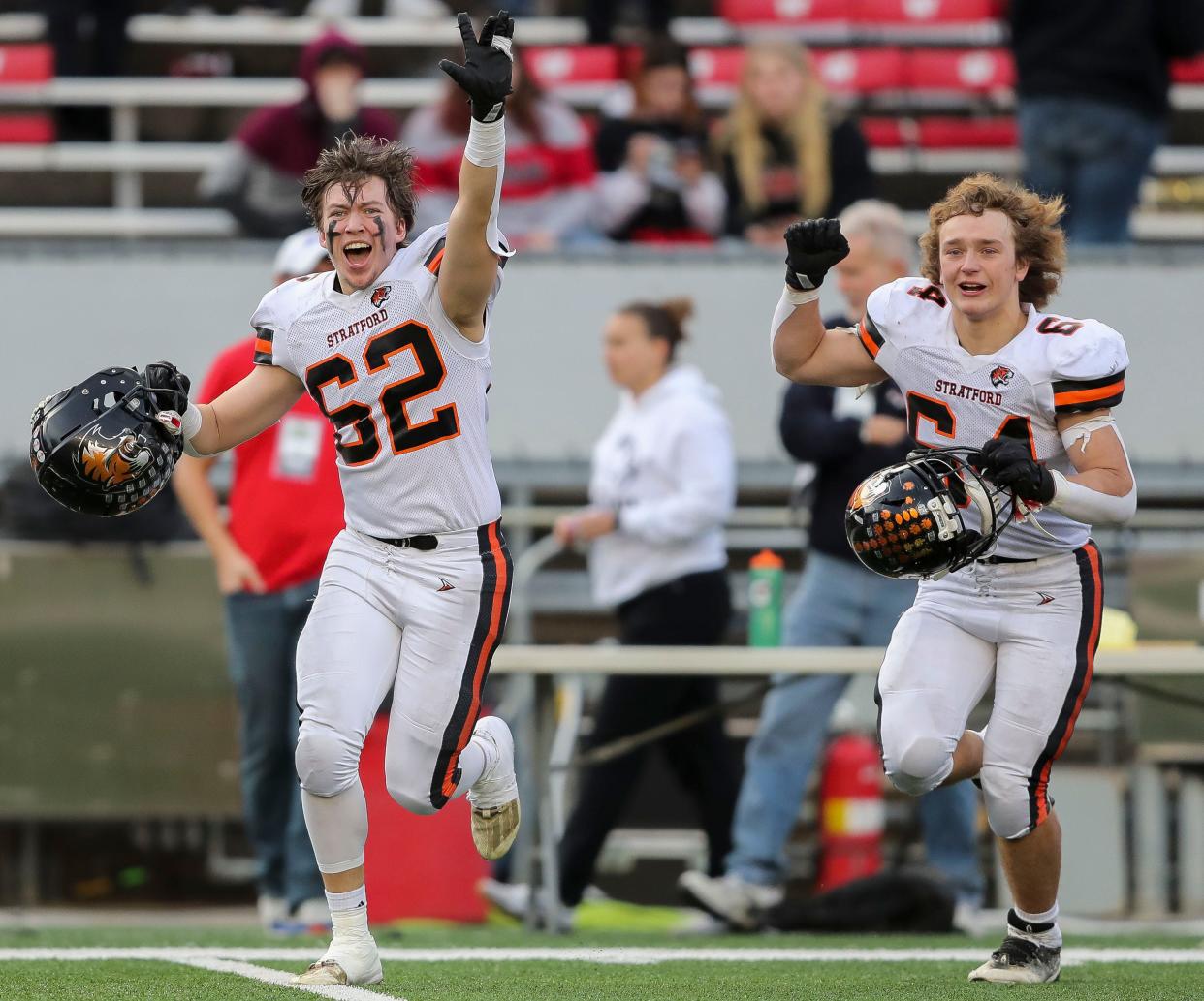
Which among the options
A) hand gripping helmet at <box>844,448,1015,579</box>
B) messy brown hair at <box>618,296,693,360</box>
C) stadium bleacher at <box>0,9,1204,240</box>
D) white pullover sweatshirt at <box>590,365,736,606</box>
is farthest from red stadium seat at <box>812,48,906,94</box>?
hand gripping helmet at <box>844,448,1015,579</box>

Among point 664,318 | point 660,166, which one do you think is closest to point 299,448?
point 664,318

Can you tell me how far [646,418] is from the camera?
253 inches

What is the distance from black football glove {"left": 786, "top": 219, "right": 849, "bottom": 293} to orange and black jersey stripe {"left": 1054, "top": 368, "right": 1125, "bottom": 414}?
56 cm

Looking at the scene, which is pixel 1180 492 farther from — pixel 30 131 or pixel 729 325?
pixel 30 131

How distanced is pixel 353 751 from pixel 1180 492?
4.91 metres

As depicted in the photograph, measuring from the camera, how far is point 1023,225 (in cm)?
437

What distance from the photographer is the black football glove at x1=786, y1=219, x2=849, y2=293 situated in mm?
4203

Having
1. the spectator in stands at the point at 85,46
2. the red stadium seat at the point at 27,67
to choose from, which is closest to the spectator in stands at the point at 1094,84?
the spectator in stands at the point at 85,46

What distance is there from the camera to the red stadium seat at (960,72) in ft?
35.1

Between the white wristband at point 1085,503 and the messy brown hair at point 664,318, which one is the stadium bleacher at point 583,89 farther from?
the white wristband at point 1085,503

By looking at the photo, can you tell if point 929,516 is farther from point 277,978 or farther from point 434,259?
point 277,978

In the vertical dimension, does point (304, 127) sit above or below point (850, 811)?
above

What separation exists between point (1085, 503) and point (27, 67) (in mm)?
7833

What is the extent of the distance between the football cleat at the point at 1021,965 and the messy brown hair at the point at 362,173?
2.16 m
